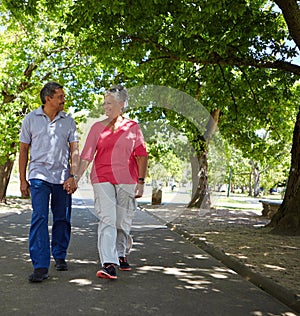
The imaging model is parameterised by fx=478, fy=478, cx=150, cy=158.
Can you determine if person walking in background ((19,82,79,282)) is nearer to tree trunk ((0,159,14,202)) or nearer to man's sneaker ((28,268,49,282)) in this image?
man's sneaker ((28,268,49,282))

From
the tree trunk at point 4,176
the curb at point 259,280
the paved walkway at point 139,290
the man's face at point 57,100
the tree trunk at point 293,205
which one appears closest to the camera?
the paved walkway at point 139,290

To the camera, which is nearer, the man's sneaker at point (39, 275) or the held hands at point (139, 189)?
the man's sneaker at point (39, 275)

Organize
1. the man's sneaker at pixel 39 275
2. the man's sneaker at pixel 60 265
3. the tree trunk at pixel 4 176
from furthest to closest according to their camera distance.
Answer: the tree trunk at pixel 4 176, the man's sneaker at pixel 60 265, the man's sneaker at pixel 39 275

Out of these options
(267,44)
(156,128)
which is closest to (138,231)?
(267,44)

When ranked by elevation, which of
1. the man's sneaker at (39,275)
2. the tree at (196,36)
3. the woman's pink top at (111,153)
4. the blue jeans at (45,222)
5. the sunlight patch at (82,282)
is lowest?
the sunlight patch at (82,282)

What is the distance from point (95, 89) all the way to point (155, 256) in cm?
1596

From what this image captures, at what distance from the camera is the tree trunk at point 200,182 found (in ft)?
72.4

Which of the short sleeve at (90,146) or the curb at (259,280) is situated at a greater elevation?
the short sleeve at (90,146)

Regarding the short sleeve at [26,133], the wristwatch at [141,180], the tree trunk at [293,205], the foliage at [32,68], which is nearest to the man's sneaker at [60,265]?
the wristwatch at [141,180]

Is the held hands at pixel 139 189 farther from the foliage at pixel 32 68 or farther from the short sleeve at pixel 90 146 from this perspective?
the foliage at pixel 32 68

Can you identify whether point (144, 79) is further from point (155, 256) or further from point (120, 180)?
point (120, 180)

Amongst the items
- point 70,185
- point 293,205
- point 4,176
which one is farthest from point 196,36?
point 4,176

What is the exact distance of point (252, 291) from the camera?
5102 millimetres

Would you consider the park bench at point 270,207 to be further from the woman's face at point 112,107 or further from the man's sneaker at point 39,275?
the man's sneaker at point 39,275
